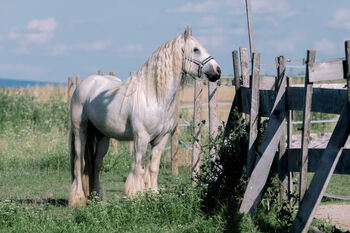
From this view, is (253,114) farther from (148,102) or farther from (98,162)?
(98,162)

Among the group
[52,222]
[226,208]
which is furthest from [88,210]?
[226,208]

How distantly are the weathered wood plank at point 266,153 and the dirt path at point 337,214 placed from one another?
1120 millimetres

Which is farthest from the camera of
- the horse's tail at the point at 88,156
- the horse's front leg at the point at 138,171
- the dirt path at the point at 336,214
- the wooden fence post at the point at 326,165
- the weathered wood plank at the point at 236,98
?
the horse's tail at the point at 88,156

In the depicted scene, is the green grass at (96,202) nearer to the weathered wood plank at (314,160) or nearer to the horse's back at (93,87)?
the weathered wood plank at (314,160)

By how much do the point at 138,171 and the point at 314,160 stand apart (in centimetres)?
271

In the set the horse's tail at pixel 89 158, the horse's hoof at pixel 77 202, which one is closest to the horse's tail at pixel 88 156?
the horse's tail at pixel 89 158

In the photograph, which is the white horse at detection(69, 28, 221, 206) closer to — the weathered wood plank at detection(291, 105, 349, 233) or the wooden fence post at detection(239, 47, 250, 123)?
the wooden fence post at detection(239, 47, 250, 123)

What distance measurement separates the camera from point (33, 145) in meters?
13.6

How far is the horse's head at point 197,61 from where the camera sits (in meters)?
6.81

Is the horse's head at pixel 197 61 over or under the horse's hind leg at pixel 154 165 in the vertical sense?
over

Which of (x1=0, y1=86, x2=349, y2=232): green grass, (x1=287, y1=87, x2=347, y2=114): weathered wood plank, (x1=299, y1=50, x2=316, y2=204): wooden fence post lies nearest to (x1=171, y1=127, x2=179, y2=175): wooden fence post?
(x1=0, y1=86, x2=349, y2=232): green grass

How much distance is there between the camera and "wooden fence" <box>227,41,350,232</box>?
4556 mm

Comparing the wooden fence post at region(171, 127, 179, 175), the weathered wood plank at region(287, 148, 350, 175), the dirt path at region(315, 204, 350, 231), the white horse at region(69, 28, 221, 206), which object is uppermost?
the white horse at region(69, 28, 221, 206)

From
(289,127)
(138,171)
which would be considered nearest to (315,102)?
(289,127)
